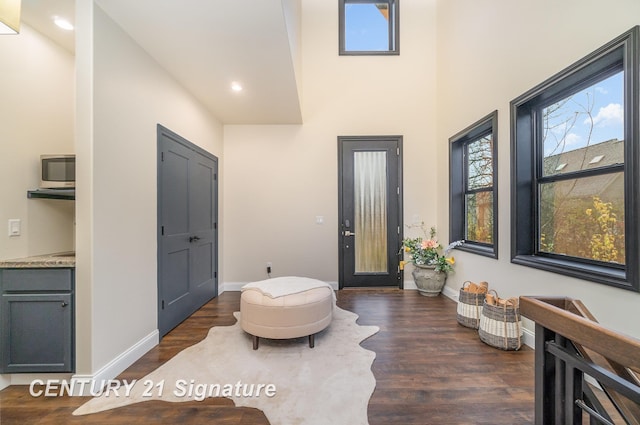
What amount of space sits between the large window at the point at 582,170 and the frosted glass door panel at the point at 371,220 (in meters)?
1.91

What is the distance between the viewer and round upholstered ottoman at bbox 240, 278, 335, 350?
2.26 metres

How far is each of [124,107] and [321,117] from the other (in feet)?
9.00

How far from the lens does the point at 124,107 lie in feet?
6.85

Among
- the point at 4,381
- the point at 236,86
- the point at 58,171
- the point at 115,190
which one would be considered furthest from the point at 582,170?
the point at 4,381

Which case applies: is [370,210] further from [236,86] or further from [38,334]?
[38,334]

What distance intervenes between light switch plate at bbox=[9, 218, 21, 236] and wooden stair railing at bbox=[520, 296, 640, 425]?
3.13 meters

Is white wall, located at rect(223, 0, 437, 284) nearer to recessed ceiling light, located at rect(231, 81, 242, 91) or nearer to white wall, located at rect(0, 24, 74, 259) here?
recessed ceiling light, located at rect(231, 81, 242, 91)

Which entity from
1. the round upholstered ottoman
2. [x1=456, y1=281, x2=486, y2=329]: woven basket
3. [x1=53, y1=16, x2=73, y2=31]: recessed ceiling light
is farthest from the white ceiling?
[x1=456, y1=281, x2=486, y2=329]: woven basket

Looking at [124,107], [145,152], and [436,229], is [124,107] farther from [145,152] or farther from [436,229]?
[436,229]

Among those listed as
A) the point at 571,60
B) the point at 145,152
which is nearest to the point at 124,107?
the point at 145,152

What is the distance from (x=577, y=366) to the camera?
805mm

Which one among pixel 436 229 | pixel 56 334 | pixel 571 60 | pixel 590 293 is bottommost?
pixel 56 334

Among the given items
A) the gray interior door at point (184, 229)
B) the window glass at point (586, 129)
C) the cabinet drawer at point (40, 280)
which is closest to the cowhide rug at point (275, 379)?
the gray interior door at point (184, 229)

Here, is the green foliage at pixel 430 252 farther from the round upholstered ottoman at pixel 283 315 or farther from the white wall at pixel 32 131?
the white wall at pixel 32 131
